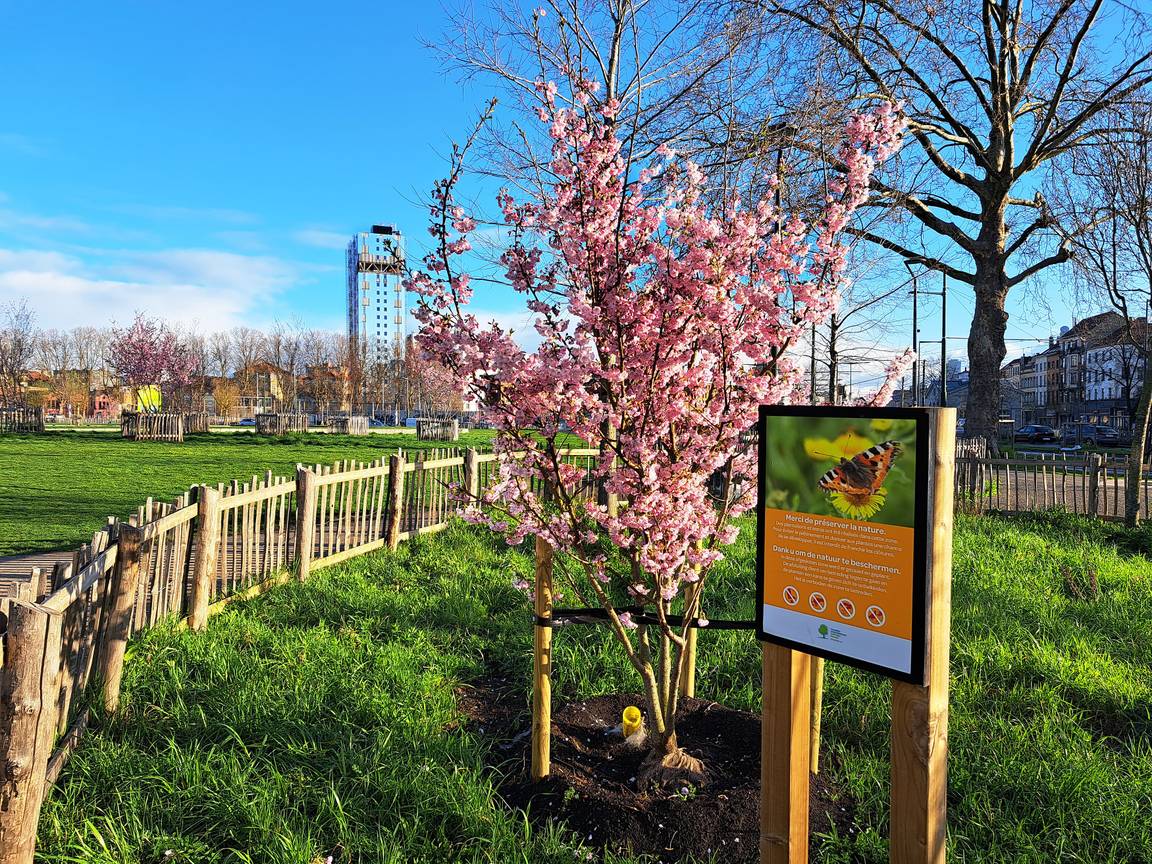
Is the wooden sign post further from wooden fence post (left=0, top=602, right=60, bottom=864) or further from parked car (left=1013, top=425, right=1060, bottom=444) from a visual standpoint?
parked car (left=1013, top=425, right=1060, bottom=444)

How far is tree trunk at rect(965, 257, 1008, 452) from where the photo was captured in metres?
15.6

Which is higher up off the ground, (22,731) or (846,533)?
(846,533)

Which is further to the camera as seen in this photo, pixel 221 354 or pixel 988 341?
pixel 221 354

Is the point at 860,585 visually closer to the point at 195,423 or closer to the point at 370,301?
the point at 195,423

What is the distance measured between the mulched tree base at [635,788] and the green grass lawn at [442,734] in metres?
0.13

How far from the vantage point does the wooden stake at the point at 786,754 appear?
2.52 metres

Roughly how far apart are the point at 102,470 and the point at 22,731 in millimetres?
16859

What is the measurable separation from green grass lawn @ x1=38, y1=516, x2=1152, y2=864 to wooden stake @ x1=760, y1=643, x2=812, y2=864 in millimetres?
→ 700

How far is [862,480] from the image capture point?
2221mm

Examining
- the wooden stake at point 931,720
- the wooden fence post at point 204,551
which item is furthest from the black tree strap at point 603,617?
the wooden fence post at point 204,551

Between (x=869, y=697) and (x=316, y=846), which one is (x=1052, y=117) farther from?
(x=316, y=846)

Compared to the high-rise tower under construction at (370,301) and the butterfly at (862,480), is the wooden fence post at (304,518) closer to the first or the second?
the butterfly at (862,480)

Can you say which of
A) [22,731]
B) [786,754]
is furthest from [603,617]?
[22,731]

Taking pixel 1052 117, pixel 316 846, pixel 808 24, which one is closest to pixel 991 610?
pixel 316 846
